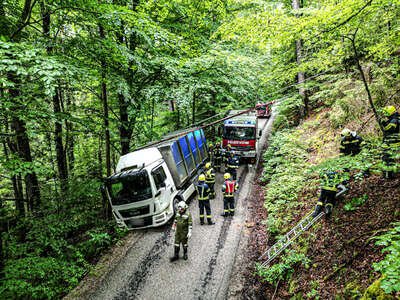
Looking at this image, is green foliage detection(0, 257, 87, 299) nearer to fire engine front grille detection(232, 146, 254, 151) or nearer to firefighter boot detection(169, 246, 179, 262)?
firefighter boot detection(169, 246, 179, 262)

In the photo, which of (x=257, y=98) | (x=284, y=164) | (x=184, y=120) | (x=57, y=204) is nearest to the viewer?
(x=57, y=204)

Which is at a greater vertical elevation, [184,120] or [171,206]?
[184,120]

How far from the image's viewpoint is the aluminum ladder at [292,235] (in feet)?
20.2

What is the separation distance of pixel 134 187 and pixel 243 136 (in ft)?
27.2

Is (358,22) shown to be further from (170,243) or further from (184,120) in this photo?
(184,120)

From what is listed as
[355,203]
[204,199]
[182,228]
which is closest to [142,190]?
[182,228]

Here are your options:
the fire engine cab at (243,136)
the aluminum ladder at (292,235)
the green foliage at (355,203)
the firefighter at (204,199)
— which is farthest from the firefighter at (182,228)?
the fire engine cab at (243,136)

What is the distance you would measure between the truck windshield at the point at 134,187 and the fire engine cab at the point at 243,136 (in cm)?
763

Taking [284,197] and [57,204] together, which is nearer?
[57,204]

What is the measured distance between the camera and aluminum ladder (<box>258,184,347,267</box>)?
6146 millimetres

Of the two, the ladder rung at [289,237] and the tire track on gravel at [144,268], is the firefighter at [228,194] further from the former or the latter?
the ladder rung at [289,237]

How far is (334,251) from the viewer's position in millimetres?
5004

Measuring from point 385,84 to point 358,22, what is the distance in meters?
4.84

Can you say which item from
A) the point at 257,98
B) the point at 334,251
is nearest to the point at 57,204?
the point at 334,251
